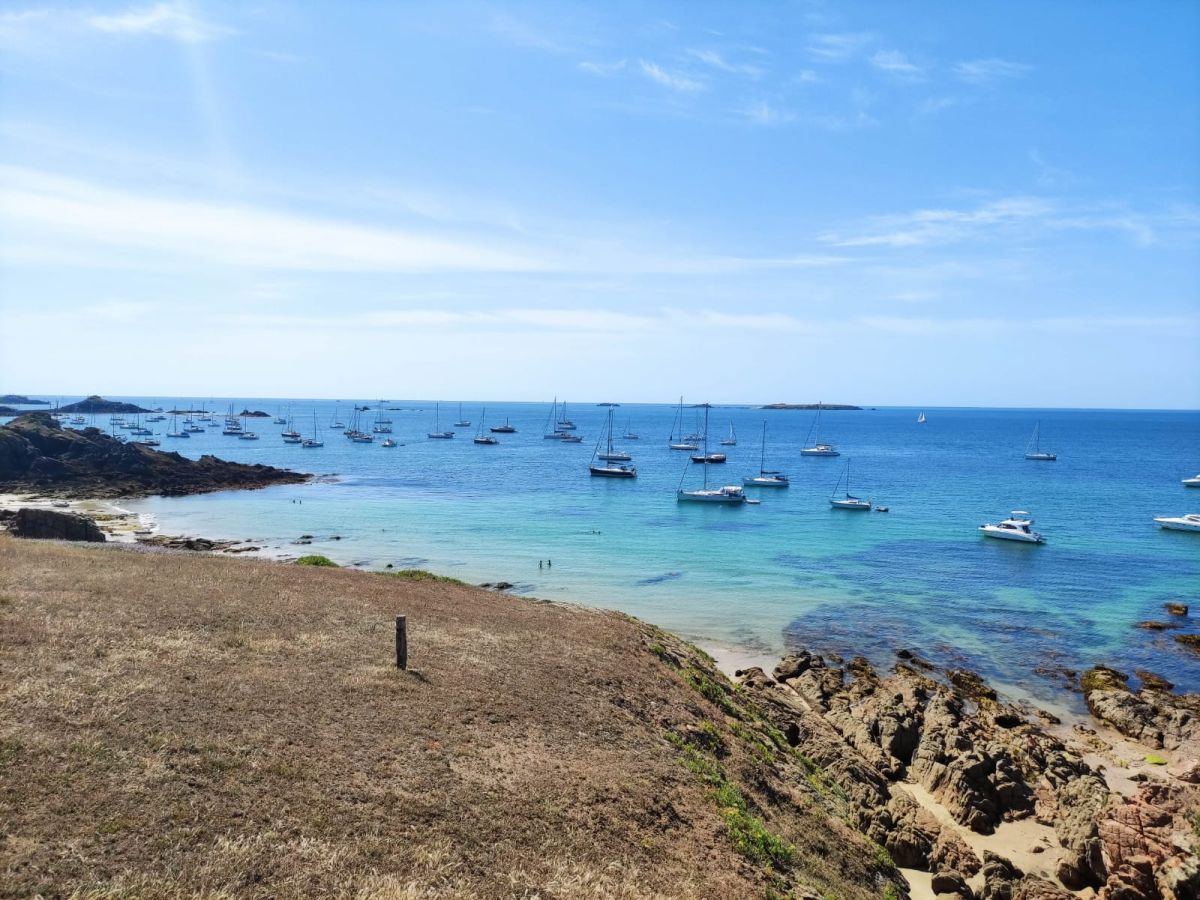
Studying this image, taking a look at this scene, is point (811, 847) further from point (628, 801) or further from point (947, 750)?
point (947, 750)

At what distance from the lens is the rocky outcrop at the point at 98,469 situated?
7900 cm

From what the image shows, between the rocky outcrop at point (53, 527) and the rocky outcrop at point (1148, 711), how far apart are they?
46557 millimetres

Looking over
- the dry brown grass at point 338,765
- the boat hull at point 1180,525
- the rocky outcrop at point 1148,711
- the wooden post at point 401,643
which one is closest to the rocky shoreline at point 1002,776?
Answer: the rocky outcrop at point 1148,711

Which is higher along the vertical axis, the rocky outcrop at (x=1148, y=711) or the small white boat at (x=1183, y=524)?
the small white boat at (x=1183, y=524)

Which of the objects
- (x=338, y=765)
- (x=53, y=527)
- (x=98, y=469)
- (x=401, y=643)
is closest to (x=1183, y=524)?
(x=401, y=643)

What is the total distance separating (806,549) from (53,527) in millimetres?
47998

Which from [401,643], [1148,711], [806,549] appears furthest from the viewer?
[806,549]

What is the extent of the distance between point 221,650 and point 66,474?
8117 cm

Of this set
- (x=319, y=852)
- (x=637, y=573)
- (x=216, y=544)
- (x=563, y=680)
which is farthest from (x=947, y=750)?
(x=216, y=544)

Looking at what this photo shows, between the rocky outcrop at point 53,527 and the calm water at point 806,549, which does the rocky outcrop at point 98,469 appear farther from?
the rocky outcrop at point 53,527

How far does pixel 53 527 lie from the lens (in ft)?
134

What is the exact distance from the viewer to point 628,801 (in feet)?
45.2

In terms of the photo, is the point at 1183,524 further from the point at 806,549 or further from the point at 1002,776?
the point at 1002,776

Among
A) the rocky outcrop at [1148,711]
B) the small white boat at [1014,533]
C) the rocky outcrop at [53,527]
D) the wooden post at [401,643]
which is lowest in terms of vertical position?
the rocky outcrop at [1148,711]
